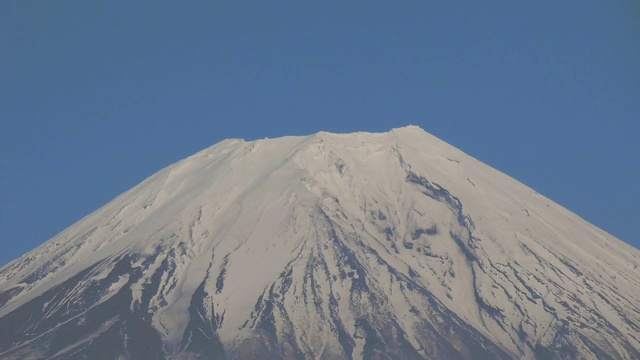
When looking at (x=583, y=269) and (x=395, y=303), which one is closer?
(x=395, y=303)

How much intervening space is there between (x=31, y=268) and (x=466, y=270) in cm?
4760

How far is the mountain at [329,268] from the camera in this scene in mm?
128500

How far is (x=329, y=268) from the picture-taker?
5551 inches

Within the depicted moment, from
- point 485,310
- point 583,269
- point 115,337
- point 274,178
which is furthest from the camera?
point 274,178

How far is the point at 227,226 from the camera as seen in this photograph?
14850 centimetres

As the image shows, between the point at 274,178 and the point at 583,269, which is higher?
the point at 274,178

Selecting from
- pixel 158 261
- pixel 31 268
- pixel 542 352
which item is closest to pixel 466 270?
pixel 542 352

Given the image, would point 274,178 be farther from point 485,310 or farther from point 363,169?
point 485,310

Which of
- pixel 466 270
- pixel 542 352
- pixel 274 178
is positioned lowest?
pixel 542 352

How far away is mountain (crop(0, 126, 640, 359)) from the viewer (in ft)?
422

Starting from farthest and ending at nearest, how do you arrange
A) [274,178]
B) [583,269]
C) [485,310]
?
[274,178]
[583,269]
[485,310]

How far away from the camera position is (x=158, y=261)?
141875 mm

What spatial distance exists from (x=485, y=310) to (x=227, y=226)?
3005 centimetres

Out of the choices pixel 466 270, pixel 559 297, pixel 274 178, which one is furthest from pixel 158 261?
pixel 559 297
